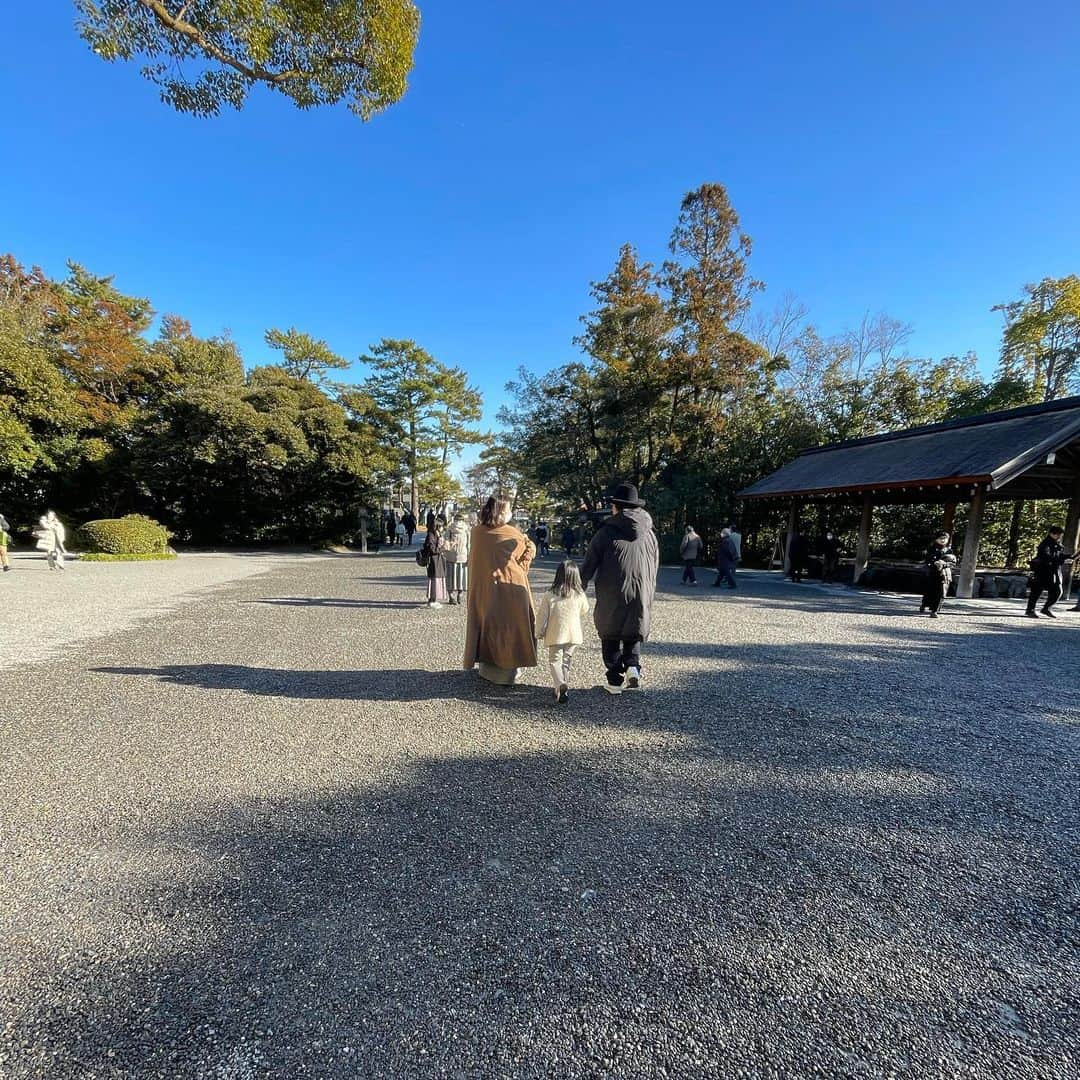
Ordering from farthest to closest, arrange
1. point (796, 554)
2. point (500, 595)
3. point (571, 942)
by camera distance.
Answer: point (796, 554)
point (500, 595)
point (571, 942)

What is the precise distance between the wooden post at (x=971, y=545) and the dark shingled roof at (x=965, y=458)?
31cm

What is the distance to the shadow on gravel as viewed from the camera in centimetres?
138

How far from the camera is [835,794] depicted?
108 inches

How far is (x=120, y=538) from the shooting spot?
14.3 metres

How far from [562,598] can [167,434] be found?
64.1 feet

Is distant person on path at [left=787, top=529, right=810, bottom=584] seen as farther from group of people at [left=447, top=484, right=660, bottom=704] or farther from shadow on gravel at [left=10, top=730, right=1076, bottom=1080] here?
shadow on gravel at [left=10, top=730, right=1076, bottom=1080]

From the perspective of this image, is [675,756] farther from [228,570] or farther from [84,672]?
[228,570]

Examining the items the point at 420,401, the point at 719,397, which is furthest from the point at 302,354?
the point at 719,397

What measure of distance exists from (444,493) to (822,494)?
23102mm

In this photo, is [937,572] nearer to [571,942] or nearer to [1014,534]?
[571,942]

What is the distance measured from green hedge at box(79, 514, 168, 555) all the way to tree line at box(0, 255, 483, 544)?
315 centimetres

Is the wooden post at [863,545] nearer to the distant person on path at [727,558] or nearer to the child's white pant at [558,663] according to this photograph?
the distant person on path at [727,558]

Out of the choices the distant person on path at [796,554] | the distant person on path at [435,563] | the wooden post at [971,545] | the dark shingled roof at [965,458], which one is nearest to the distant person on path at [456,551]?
the distant person on path at [435,563]

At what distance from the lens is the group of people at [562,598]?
391cm
